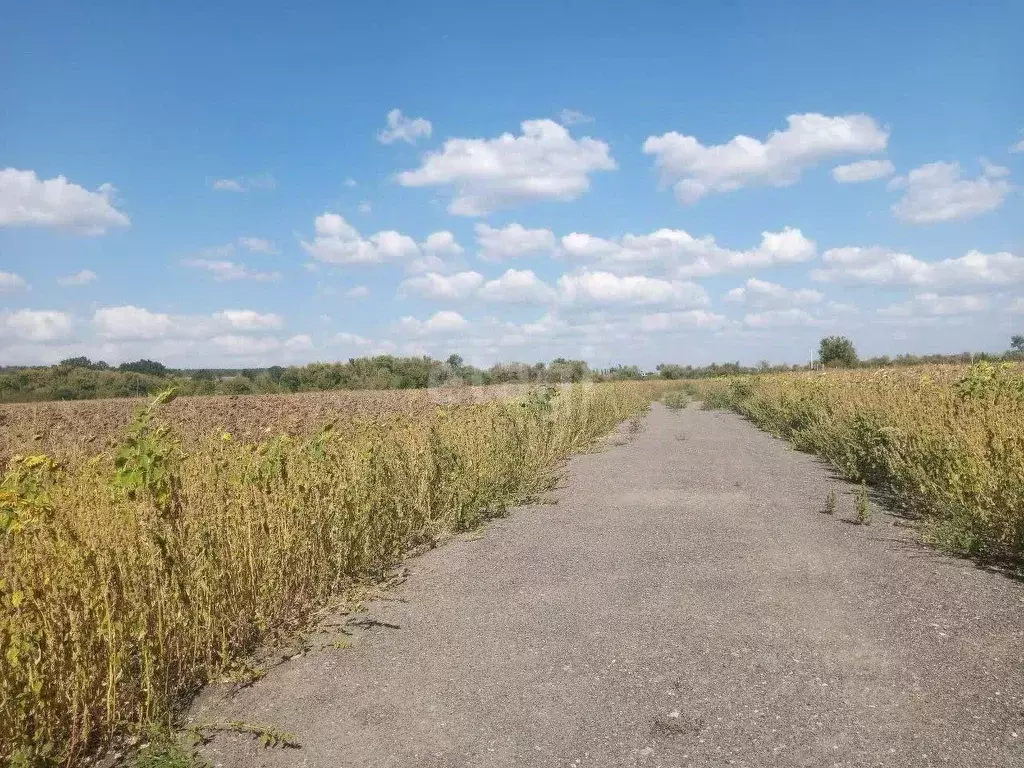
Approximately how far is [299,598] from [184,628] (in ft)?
3.79

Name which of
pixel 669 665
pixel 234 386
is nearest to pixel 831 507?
pixel 669 665

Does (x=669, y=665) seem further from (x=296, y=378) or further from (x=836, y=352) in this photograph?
(x=836, y=352)

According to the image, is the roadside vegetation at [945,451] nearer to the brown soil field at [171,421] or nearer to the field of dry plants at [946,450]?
the field of dry plants at [946,450]

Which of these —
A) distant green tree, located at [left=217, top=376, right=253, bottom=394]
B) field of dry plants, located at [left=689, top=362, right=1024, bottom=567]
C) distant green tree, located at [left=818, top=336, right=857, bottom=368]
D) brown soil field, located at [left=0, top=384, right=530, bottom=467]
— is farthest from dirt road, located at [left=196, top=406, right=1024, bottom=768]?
distant green tree, located at [left=818, top=336, right=857, bottom=368]

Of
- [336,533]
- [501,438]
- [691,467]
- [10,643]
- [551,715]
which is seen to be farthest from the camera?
[691,467]

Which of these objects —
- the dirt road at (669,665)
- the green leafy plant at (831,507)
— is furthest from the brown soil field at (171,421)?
the green leafy plant at (831,507)

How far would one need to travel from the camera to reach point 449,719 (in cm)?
337

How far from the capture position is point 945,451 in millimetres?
7797

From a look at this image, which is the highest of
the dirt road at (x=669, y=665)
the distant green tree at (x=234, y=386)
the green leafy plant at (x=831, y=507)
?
the distant green tree at (x=234, y=386)

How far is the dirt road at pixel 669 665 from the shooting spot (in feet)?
10.0

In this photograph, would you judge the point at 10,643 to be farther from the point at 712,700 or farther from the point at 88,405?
the point at 88,405

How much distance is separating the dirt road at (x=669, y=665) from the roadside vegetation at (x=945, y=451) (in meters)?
0.59

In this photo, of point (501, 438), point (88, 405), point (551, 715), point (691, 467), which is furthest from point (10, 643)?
point (88, 405)

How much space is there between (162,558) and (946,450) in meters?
8.00
